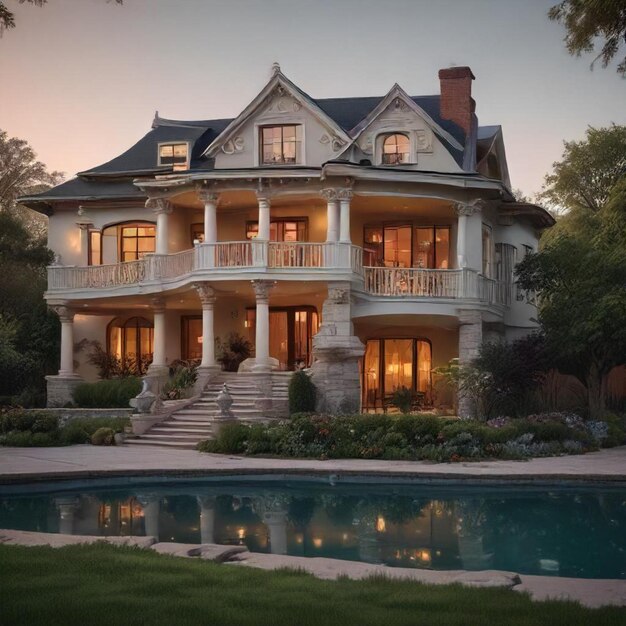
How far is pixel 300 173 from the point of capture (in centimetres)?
2661

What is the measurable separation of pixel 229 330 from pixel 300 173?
22.5 feet

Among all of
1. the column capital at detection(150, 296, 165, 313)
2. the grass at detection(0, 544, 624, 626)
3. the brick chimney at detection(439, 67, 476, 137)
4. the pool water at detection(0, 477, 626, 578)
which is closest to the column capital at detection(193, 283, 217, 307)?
the column capital at detection(150, 296, 165, 313)

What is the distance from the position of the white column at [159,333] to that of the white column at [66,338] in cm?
331

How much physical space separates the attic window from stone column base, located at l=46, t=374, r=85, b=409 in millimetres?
7940

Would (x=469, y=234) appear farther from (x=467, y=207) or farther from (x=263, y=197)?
(x=263, y=197)

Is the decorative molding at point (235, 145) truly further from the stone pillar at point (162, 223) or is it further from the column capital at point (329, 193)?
the column capital at point (329, 193)

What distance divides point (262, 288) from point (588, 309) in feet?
29.8

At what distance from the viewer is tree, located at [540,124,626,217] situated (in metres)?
45.0

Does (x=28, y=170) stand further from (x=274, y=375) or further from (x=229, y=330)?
(x=274, y=375)

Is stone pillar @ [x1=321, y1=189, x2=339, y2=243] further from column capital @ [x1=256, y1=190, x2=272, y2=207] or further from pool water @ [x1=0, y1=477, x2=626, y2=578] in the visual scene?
pool water @ [x1=0, y1=477, x2=626, y2=578]

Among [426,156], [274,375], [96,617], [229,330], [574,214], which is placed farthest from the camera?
[574,214]

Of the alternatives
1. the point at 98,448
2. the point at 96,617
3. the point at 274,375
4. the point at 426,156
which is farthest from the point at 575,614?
the point at 426,156

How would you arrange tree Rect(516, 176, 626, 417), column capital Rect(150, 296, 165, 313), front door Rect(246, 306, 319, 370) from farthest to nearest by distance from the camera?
1. front door Rect(246, 306, 319, 370)
2. column capital Rect(150, 296, 165, 313)
3. tree Rect(516, 176, 626, 417)

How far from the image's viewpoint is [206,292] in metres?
26.9
